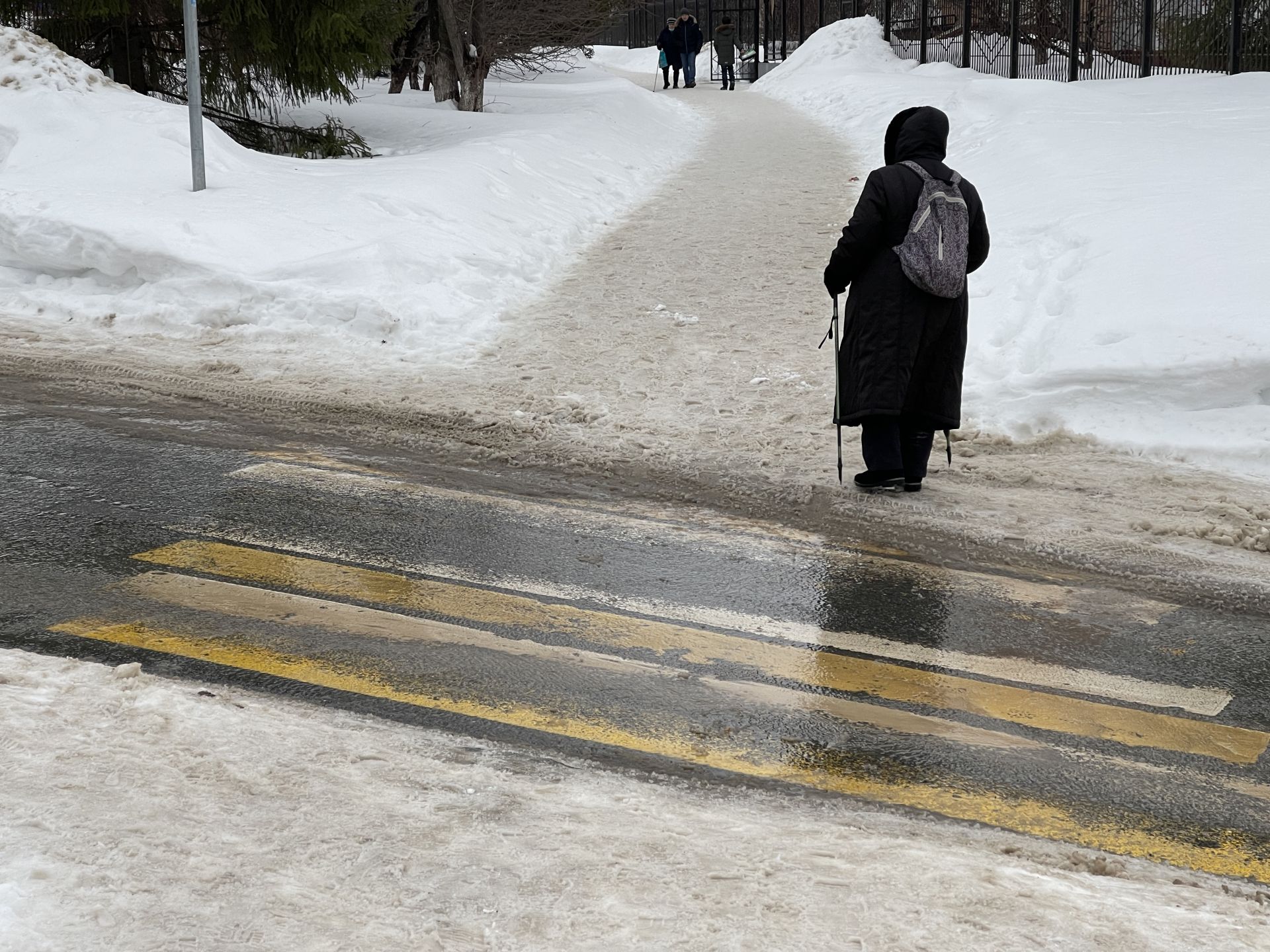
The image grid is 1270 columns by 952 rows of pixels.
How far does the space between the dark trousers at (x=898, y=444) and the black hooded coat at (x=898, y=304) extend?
0.18 ft

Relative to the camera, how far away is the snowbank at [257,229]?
9.21 metres

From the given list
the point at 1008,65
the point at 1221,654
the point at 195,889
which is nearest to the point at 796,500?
the point at 1221,654

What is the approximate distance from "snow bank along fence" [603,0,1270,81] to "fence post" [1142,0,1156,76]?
0.05ft

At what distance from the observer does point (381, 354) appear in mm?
8688

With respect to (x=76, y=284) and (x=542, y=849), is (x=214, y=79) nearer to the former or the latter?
(x=76, y=284)

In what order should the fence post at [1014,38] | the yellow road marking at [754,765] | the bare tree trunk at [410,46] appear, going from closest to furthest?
the yellow road marking at [754,765] → the bare tree trunk at [410,46] → the fence post at [1014,38]

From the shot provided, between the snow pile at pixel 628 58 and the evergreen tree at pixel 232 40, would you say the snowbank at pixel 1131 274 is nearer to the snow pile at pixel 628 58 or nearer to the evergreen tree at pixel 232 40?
the evergreen tree at pixel 232 40

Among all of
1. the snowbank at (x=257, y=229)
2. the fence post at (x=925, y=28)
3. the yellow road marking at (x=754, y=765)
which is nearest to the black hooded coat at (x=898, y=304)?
the yellow road marking at (x=754, y=765)

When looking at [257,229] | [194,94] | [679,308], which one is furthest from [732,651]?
[194,94]

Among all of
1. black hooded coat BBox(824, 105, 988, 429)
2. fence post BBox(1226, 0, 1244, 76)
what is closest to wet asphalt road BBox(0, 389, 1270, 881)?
black hooded coat BBox(824, 105, 988, 429)

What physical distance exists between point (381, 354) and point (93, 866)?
6139mm

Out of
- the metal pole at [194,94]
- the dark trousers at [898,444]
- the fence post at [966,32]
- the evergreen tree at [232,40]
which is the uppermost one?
the fence post at [966,32]

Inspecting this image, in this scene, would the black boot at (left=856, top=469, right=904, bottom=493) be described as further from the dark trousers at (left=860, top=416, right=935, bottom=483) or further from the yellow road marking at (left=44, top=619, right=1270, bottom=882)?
the yellow road marking at (left=44, top=619, right=1270, bottom=882)

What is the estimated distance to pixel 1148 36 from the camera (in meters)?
19.1
